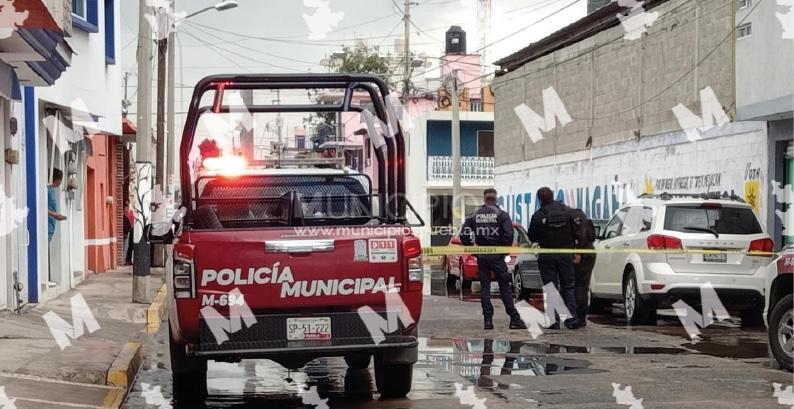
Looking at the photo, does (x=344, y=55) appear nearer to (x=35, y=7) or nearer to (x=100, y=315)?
(x=100, y=315)

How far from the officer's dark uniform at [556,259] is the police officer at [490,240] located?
47cm

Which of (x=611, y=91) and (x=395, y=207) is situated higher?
(x=611, y=91)

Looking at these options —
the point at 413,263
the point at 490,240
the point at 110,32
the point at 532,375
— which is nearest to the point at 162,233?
the point at 413,263

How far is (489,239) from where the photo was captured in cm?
1482

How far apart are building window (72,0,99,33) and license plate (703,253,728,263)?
11.1 meters

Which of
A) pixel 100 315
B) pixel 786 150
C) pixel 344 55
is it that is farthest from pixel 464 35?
pixel 100 315

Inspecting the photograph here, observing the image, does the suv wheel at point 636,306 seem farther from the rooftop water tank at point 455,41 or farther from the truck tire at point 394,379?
the rooftop water tank at point 455,41

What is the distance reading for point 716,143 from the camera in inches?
934

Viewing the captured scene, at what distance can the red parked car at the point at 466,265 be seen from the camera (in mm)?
23219

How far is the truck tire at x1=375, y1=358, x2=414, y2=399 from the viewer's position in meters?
9.34

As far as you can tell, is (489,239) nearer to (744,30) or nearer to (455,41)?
(744,30)

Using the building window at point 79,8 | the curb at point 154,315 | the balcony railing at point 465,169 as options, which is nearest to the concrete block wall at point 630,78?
A: the curb at point 154,315

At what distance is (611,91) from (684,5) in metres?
4.73

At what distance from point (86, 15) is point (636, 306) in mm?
11355
